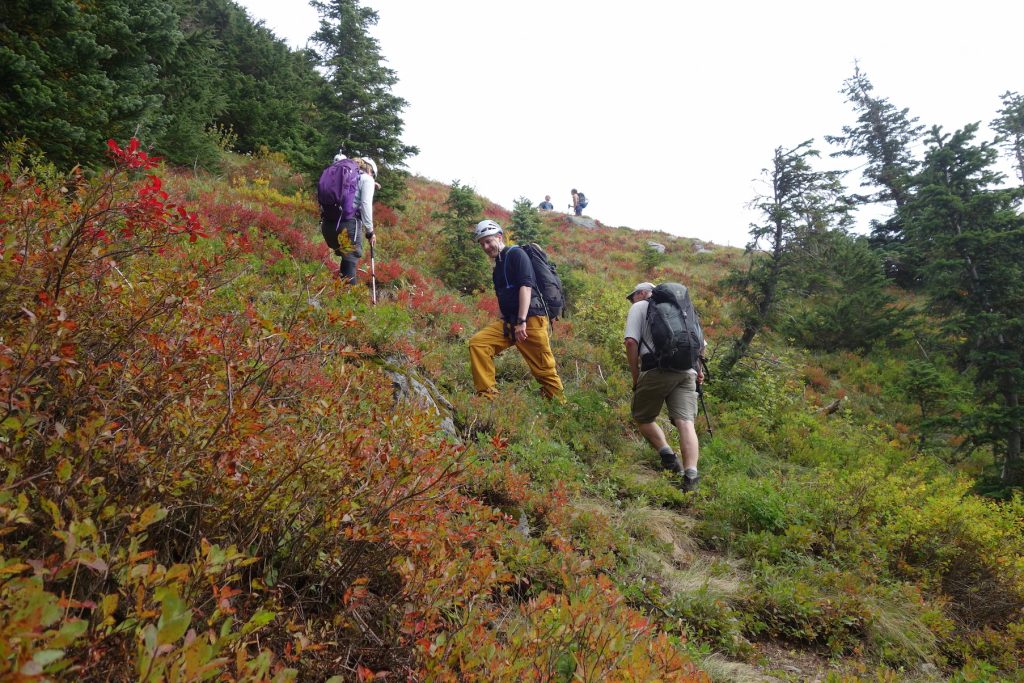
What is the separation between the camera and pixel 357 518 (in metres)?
2.17

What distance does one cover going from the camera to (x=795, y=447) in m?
7.39

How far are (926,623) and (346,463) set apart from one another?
4.43 metres

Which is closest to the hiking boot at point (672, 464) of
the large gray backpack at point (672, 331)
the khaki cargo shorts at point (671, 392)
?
the khaki cargo shorts at point (671, 392)

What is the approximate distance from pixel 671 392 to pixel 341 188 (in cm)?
486

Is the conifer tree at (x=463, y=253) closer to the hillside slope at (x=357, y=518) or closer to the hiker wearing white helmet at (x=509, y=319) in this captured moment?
the hillside slope at (x=357, y=518)

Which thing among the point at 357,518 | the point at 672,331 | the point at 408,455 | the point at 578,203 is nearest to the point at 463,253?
the point at 672,331

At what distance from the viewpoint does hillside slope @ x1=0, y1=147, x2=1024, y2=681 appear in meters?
1.50

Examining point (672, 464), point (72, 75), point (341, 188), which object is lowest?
point (672, 464)

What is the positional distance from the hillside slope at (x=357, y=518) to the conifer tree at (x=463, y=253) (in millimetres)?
3951

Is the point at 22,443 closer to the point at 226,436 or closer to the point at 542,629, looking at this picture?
the point at 226,436

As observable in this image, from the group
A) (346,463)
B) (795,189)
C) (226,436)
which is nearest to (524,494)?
(346,463)

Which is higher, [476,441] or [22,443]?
[22,443]

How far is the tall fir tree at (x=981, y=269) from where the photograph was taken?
28.3 feet

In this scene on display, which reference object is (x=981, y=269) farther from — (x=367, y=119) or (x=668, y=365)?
(x=367, y=119)
